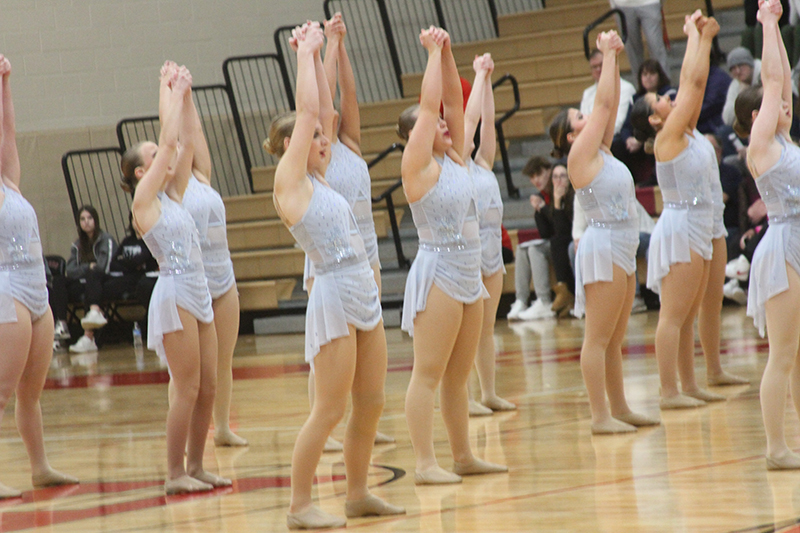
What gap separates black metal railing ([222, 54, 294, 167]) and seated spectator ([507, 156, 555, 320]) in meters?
3.41

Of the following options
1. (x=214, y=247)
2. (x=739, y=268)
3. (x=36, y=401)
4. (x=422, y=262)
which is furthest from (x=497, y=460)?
(x=739, y=268)

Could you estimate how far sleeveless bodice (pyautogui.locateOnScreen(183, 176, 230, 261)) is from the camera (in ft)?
15.3

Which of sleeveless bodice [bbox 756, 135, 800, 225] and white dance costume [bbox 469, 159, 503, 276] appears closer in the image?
sleeveless bodice [bbox 756, 135, 800, 225]

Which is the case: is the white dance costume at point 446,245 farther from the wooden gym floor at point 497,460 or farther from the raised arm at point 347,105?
the raised arm at point 347,105

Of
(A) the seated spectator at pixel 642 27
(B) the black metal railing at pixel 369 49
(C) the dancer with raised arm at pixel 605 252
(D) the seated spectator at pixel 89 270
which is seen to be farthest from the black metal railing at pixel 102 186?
(C) the dancer with raised arm at pixel 605 252

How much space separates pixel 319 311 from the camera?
129 inches

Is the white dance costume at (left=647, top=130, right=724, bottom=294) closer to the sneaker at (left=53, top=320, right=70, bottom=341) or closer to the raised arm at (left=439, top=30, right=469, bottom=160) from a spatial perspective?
the raised arm at (left=439, top=30, right=469, bottom=160)

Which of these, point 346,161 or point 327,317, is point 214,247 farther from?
point 327,317

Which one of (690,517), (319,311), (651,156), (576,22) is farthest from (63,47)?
(690,517)

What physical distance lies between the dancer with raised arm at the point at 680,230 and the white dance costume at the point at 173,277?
207cm

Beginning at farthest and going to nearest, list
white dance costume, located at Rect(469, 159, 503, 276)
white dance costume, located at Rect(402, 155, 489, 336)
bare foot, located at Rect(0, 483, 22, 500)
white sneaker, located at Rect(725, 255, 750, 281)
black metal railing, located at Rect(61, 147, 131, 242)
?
black metal railing, located at Rect(61, 147, 131, 242) → white sneaker, located at Rect(725, 255, 750, 281) → white dance costume, located at Rect(469, 159, 503, 276) → bare foot, located at Rect(0, 483, 22, 500) → white dance costume, located at Rect(402, 155, 489, 336)

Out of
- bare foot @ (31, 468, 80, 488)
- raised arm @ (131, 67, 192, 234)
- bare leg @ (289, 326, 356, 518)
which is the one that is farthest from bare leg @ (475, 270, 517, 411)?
bare leg @ (289, 326, 356, 518)

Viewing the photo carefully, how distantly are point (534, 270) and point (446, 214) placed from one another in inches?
220

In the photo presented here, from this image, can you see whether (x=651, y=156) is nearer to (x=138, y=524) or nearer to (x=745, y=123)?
(x=745, y=123)
